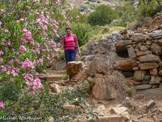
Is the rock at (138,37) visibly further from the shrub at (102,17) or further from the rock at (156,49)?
the shrub at (102,17)

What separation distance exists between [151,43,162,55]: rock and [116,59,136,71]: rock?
594mm

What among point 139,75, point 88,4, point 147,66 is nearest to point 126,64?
point 139,75

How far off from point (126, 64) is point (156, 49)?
2.75 ft

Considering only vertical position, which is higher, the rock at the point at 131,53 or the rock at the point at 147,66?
the rock at the point at 131,53

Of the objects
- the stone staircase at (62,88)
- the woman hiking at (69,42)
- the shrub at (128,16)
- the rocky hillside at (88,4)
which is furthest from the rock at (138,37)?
the rocky hillside at (88,4)

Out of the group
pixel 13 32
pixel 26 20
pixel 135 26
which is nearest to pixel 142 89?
pixel 26 20

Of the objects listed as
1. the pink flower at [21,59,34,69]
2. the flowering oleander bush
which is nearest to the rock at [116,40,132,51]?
the flowering oleander bush

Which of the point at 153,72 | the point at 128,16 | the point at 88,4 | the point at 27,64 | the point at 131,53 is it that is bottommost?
the point at 153,72

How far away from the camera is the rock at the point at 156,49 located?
552 centimetres

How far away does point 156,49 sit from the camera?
555 centimetres

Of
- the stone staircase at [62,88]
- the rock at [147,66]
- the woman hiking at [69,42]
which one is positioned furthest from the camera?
the woman hiking at [69,42]

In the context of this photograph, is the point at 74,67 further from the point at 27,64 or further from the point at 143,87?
the point at 27,64

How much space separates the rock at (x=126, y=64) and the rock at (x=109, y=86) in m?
0.23

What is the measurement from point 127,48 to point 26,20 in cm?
309
